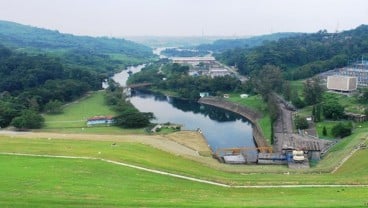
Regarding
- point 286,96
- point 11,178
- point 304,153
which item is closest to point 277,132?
point 304,153

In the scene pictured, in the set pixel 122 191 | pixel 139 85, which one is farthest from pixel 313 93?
pixel 139 85

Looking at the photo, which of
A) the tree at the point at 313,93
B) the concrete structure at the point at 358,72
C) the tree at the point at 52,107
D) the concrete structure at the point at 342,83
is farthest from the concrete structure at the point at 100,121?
the concrete structure at the point at 358,72

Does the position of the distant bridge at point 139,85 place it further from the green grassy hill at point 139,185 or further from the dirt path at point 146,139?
the green grassy hill at point 139,185

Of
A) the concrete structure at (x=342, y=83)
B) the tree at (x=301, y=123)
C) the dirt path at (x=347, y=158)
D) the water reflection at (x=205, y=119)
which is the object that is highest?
the concrete structure at (x=342, y=83)

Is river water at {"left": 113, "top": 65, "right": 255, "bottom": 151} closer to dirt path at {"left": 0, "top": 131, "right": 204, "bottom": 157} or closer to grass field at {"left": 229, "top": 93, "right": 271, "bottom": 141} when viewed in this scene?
grass field at {"left": 229, "top": 93, "right": 271, "bottom": 141}

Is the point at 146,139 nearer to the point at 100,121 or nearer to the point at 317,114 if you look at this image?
the point at 100,121
